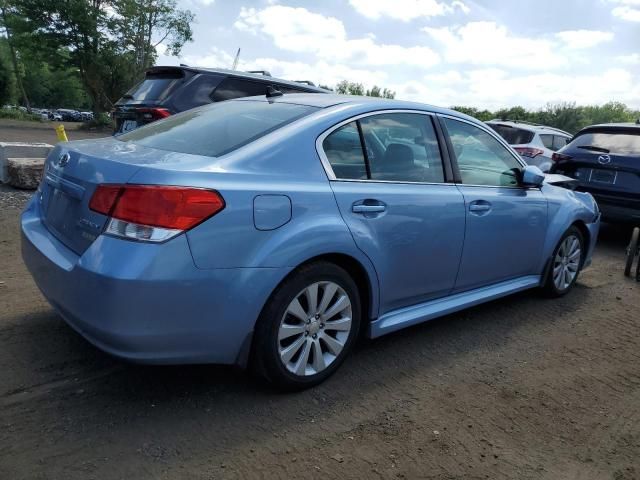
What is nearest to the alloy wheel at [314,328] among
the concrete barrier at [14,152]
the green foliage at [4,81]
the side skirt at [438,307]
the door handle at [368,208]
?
the side skirt at [438,307]

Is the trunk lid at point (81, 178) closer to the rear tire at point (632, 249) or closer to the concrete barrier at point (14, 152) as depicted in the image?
the concrete barrier at point (14, 152)

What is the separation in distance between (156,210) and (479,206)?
227cm

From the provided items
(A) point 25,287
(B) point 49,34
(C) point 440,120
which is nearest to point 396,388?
(C) point 440,120

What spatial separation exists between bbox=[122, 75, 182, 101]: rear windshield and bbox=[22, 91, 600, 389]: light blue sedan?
11.9 ft

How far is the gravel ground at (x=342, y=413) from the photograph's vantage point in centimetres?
238

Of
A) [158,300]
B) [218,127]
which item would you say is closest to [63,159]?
[218,127]

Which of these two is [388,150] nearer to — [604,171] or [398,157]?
[398,157]

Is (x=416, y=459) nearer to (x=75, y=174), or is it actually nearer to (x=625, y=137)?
(x=75, y=174)

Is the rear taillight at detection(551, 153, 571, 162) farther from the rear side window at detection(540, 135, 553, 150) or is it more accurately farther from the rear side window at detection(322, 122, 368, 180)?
the rear side window at detection(322, 122, 368, 180)

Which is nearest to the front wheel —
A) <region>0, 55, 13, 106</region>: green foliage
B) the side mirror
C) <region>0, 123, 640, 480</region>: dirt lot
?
the side mirror

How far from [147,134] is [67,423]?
5.66 feet

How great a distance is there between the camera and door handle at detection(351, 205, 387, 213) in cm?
301

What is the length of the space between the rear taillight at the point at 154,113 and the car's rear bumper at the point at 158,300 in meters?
4.36

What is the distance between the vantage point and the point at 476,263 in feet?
12.6
